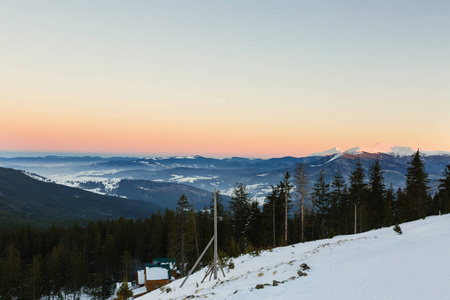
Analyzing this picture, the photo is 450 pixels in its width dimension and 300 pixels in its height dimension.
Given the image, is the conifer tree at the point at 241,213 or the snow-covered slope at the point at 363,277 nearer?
the snow-covered slope at the point at 363,277

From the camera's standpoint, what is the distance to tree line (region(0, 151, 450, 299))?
4731cm

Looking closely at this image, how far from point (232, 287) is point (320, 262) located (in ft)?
16.9

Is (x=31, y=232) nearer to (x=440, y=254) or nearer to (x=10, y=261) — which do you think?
(x=10, y=261)

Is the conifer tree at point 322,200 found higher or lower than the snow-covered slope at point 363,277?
lower

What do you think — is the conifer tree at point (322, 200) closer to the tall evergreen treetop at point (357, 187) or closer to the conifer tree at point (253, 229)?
the tall evergreen treetop at point (357, 187)

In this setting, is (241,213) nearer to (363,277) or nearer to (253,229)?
(253,229)

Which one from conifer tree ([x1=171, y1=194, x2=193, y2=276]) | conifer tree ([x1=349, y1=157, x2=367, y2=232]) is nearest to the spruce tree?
conifer tree ([x1=349, y1=157, x2=367, y2=232])

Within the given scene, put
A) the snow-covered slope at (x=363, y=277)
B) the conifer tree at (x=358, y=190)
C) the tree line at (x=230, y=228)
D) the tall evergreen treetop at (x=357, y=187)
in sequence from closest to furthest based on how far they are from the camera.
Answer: the snow-covered slope at (x=363, y=277) < the tree line at (x=230, y=228) < the conifer tree at (x=358, y=190) < the tall evergreen treetop at (x=357, y=187)

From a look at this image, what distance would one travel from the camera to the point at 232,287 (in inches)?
536

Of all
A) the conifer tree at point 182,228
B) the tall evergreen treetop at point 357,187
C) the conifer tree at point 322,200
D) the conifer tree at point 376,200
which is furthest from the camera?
the conifer tree at point 376,200

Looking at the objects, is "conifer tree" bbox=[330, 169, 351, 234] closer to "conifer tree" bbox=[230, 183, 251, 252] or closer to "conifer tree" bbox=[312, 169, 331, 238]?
"conifer tree" bbox=[312, 169, 331, 238]

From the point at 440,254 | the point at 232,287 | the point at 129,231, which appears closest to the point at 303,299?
the point at 232,287

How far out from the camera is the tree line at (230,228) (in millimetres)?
47312

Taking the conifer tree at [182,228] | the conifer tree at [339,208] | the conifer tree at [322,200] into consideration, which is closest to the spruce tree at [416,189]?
the conifer tree at [339,208]
